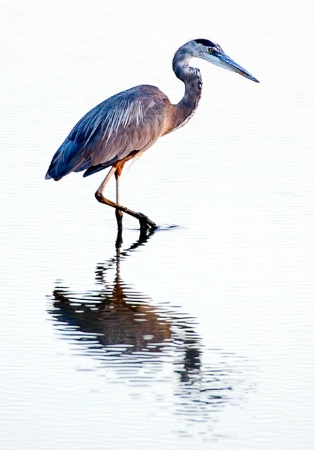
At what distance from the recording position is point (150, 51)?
21141 mm

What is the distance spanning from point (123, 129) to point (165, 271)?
253 centimetres

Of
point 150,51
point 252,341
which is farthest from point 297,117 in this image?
point 252,341

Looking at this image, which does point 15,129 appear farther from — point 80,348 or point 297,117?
point 80,348

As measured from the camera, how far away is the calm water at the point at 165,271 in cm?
770

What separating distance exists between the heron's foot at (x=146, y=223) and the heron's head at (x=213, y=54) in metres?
2.25

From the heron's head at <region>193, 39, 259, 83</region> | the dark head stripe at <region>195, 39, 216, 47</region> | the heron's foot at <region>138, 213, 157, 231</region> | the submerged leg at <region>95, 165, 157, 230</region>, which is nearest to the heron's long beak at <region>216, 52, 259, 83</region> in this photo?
the heron's head at <region>193, 39, 259, 83</region>

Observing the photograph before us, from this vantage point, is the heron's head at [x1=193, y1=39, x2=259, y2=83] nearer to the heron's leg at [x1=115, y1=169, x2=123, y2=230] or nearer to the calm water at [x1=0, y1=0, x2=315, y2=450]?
the calm water at [x1=0, y1=0, x2=315, y2=450]

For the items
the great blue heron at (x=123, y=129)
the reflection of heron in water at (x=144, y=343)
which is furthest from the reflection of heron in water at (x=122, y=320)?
the great blue heron at (x=123, y=129)

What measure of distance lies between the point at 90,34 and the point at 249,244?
38.6ft

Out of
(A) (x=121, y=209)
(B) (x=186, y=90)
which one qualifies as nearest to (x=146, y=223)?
(A) (x=121, y=209)

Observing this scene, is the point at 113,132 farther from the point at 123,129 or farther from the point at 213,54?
the point at 213,54

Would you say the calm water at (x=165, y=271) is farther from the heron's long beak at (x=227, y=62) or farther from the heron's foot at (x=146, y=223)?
the heron's long beak at (x=227, y=62)

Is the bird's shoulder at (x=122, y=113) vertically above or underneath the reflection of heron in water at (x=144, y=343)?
above

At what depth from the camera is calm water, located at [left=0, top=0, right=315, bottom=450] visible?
770cm
